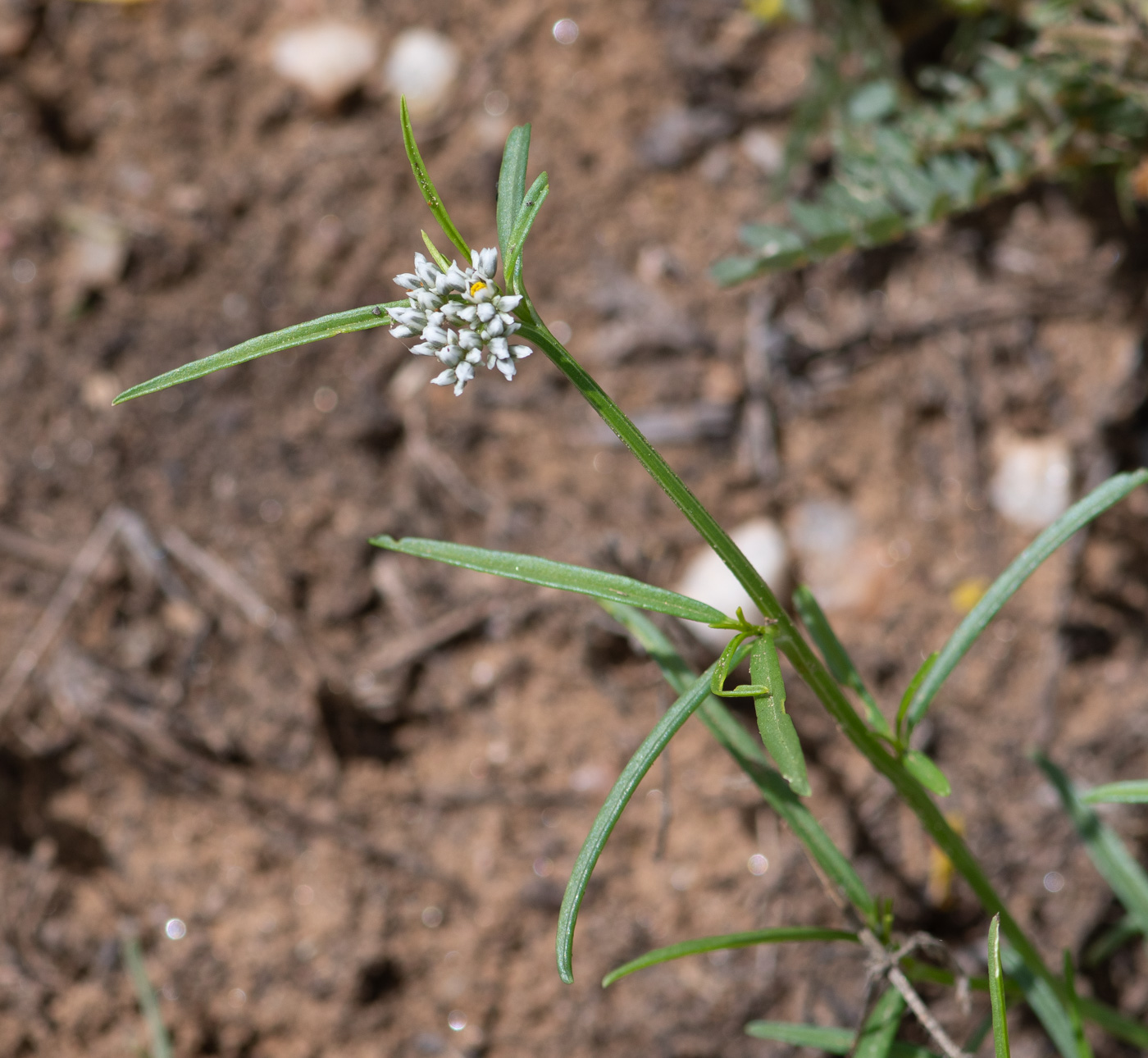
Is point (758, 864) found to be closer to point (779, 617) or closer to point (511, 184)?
point (779, 617)

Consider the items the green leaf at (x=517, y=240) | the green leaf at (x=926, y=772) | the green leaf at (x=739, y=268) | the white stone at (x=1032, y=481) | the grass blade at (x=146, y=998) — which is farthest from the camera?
the white stone at (x=1032, y=481)

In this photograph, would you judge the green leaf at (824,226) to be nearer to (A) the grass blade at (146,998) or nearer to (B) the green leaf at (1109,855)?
(B) the green leaf at (1109,855)

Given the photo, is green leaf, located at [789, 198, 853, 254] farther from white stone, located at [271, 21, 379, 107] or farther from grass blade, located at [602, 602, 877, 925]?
white stone, located at [271, 21, 379, 107]

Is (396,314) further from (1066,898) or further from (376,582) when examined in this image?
(1066,898)

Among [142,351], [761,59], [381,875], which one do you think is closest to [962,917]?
[381,875]

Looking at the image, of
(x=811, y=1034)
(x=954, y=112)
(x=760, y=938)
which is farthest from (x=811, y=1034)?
(x=954, y=112)

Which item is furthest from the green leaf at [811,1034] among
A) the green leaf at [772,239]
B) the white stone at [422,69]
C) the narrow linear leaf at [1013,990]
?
the white stone at [422,69]

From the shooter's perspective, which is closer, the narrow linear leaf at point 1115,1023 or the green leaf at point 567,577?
the green leaf at point 567,577
